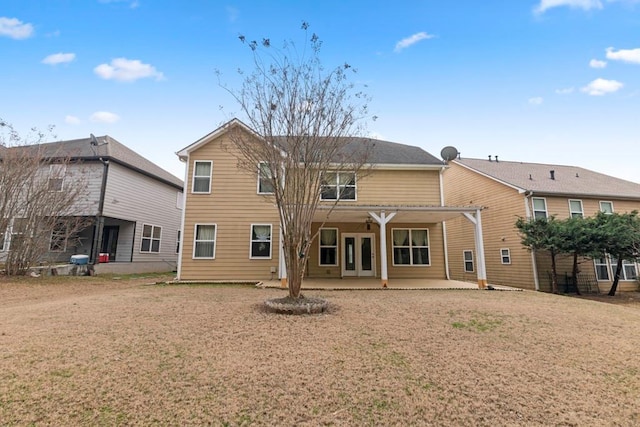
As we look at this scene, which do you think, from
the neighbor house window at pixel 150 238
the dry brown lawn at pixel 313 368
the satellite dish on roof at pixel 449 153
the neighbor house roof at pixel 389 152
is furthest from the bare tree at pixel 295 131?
the neighbor house window at pixel 150 238

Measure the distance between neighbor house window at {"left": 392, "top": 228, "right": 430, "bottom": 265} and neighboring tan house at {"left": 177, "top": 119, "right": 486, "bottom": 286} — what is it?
44 mm

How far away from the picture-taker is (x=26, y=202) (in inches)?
460

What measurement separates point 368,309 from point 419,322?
4.14ft

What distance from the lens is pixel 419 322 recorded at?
17.8 feet

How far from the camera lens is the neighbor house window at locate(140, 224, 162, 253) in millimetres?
17125

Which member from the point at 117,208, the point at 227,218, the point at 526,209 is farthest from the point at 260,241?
the point at 526,209

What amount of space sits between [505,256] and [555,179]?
18.5 feet

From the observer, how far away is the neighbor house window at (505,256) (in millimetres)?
13961

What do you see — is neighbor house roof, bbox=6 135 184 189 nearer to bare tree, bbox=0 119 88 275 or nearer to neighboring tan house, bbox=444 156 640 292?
bare tree, bbox=0 119 88 275

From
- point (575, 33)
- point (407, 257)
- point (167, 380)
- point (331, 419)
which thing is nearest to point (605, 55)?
point (575, 33)

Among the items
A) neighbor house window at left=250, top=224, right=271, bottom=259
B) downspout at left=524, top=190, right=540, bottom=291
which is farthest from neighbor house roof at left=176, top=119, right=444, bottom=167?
downspout at left=524, top=190, right=540, bottom=291

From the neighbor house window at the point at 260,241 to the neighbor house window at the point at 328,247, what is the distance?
244cm

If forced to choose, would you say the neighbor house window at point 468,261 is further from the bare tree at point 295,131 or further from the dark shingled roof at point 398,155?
the bare tree at point 295,131

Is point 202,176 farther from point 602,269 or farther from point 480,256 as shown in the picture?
point 602,269
